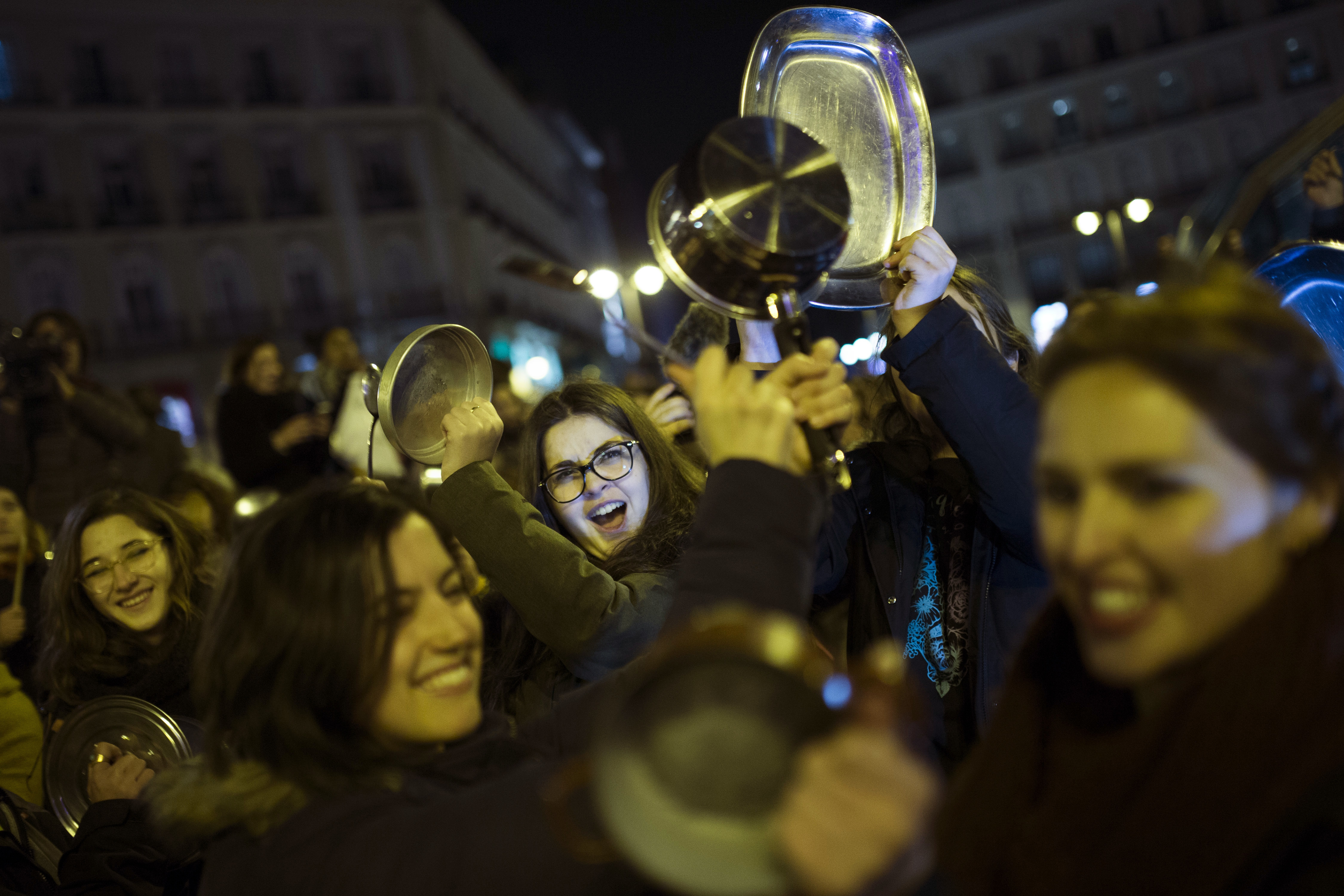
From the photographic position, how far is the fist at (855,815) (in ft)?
2.92

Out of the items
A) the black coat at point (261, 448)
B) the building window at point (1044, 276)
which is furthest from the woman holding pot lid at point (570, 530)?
the building window at point (1044, 276)

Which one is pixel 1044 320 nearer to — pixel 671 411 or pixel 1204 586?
pixel 671 411

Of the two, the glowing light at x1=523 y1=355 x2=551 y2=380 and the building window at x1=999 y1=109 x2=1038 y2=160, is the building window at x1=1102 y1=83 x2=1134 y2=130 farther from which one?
the glowing light at x1=523 y1=355 x2=551 y2=380

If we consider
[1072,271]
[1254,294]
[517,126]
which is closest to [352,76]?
[517,126]

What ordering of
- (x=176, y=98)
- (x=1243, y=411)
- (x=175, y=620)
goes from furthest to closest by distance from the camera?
(x=176, y=98) → (x=175, y=620) → (x=1243, y=411)

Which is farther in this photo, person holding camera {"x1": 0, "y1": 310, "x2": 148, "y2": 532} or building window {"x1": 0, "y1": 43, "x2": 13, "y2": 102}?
building window {"x1": 0, "y1": 43, "x2": 13, "y2": 102}

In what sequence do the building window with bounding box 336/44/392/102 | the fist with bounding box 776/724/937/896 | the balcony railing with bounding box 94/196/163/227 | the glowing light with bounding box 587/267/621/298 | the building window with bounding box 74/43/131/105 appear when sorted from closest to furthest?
the fist with bounding box 776/724/937/896 → the glowing light with bounding box 587/267/621/298 → the building window with bounding box 74/43/131/105 → the balcony railing with bounding box 94/196/163/227 → the building window with bounding box 336/44/392/102

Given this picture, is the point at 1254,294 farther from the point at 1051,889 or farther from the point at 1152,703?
the point at 1051,889

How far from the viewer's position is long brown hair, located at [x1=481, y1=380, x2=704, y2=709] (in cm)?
262

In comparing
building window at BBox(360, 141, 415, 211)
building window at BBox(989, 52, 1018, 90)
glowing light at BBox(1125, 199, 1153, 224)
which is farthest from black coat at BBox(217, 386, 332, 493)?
building window at BBox(989, 52, 1018, 90)

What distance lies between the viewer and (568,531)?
9.39ft

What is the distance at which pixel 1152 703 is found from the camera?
1.20 m

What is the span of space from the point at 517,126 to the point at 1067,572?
45.7 m

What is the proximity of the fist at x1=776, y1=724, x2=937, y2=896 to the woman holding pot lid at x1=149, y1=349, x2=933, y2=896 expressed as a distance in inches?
19.7
